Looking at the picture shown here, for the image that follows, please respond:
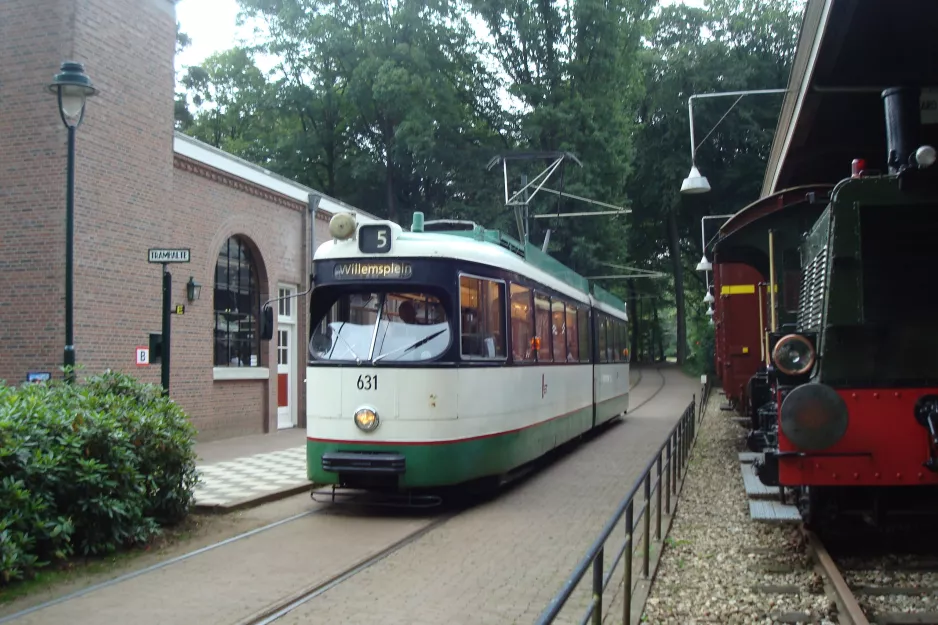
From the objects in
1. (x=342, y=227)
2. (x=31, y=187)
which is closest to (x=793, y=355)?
(x=342, y=227)

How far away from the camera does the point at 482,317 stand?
32.8 feet

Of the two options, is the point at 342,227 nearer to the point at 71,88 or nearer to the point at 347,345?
the point at 347,345

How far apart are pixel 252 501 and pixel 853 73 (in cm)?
812

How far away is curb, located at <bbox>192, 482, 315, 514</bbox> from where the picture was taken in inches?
375

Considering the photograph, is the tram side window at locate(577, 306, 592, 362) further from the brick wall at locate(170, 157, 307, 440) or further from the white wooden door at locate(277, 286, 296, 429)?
the white wooden door at locate(277, 286, 296, 429)

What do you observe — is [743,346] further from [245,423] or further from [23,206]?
[23,206]

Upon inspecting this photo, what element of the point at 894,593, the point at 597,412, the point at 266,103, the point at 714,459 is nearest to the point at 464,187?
the point at 266,103

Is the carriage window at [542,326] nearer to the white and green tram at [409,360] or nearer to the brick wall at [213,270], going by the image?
the white and green tram at [409,360]

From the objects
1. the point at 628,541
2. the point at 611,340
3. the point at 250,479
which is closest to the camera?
the point at 628,541

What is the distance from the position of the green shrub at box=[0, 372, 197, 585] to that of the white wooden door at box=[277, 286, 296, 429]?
10.3 metres

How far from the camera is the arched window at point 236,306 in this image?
1691 cm

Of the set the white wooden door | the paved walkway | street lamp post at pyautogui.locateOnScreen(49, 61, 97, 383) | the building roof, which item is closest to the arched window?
the white wooden door

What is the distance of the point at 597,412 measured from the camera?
17.6m

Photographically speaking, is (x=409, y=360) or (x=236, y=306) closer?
(x=409, y=360)
